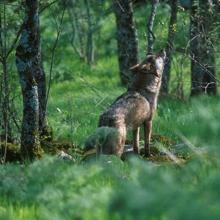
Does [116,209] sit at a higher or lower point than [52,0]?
lower

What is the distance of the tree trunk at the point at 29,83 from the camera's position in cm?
1007

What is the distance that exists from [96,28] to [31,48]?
48.0 ft

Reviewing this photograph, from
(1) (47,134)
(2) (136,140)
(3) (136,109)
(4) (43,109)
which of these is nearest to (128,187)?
(3) (136,109)

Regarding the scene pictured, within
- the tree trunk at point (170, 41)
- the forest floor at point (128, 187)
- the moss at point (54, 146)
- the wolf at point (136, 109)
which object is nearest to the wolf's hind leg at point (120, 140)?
the wolf at point (136, 109)

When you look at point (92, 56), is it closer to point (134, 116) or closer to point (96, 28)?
point (96, 28)

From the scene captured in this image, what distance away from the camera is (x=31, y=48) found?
1022 cm

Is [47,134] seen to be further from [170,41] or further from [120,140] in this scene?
[170,41]

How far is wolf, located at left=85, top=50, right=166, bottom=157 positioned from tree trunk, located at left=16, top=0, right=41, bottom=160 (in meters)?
1.11

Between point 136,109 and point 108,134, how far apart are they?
1.15 meters

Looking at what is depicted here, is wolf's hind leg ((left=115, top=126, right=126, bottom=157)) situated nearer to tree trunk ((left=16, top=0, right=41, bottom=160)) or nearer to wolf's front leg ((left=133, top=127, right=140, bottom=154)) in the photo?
wolf's front leg ((left=133, top=127, right=140, bottom=154))

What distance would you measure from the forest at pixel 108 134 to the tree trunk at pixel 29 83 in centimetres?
1

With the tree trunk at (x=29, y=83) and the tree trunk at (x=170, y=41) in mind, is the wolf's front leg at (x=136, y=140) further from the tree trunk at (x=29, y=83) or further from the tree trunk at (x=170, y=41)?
the tree trunk at (x=170, y=41)

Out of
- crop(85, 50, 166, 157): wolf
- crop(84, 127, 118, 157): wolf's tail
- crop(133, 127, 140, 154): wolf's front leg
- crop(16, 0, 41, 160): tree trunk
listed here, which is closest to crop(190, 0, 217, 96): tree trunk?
crop(85, 50, 166, 157): wolf

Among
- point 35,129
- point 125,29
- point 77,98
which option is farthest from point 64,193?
point 77,98
